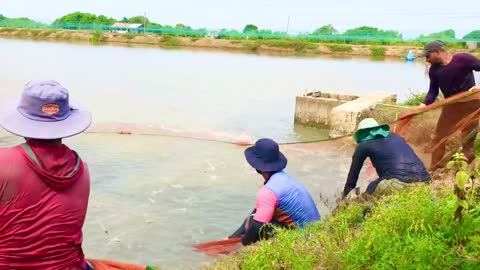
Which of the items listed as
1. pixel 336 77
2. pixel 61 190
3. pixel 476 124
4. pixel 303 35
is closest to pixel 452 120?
pixel 476 124

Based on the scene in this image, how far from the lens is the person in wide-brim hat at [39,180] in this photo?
2.23 m

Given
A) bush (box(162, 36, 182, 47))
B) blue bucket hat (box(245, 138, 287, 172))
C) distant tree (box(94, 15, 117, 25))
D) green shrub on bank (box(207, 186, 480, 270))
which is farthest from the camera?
distant tree (box(94, 15, 117, 25))

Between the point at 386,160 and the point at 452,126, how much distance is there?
1.75 metres

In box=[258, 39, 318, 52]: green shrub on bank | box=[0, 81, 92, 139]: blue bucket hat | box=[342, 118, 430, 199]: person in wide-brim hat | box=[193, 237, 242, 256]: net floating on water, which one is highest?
box=[0, 81, 92, 139]: blue bucket hat

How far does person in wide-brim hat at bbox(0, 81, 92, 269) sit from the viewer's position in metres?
2.23

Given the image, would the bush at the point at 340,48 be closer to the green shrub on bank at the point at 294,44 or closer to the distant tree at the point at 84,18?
the green shrub on bank at the point at 294,44

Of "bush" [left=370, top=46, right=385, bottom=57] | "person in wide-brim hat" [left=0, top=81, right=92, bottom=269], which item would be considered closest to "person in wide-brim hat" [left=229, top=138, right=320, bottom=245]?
"person in wide-brim hat" [left=0, top=81, right=92, bottom=269]

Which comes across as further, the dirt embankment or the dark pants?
the dirt embankment

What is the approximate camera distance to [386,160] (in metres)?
4.54

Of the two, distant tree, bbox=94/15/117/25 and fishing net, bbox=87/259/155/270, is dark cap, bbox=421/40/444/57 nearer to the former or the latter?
fishing net, bbox=87/259/155/270

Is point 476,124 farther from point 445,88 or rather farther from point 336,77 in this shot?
point 336,77

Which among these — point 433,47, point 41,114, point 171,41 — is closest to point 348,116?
point 433,47

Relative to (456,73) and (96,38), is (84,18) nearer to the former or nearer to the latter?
(96,38)

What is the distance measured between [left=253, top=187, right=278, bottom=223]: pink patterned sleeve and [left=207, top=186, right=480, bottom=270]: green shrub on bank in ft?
2.09
